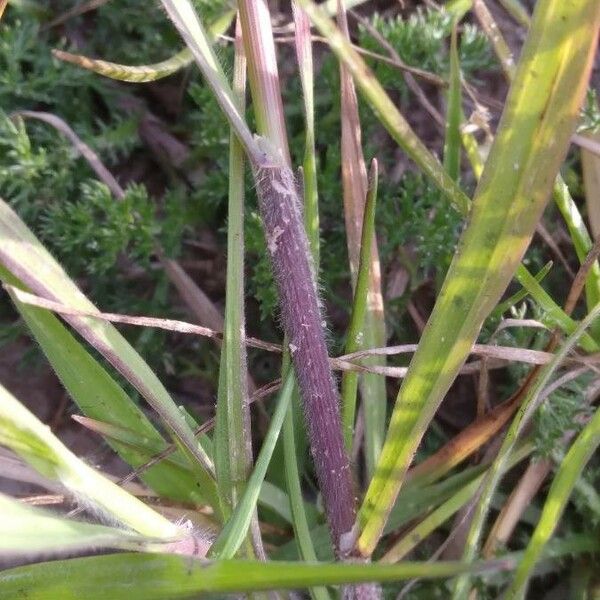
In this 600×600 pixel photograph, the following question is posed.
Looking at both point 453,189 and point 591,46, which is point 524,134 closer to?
point 591,46

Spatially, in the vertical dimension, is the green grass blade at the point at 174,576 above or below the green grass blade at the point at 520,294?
below

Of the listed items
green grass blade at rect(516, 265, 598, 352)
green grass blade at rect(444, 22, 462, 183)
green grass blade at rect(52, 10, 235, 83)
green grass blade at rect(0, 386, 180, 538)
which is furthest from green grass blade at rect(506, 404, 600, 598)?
green grass blade at rect(52, 10, 235, 83)

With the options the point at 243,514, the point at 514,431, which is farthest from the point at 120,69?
the point at 514,431

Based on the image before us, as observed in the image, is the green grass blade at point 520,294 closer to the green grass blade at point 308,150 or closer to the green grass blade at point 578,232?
the green grass blade at point 578,232

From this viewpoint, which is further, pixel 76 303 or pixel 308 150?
pixel 308 150

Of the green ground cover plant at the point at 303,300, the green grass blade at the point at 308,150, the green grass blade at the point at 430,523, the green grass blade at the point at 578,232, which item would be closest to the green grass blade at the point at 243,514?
the green ground cover plant at the point at 303,300

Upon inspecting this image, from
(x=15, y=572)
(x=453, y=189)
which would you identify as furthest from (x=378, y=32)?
(x=15, y=572)

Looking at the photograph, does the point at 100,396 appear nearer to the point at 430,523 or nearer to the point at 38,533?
the point at 38,533
